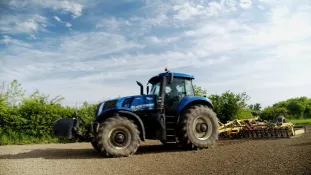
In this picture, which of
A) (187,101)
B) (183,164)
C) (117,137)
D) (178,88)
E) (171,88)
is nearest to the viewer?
(183,164)

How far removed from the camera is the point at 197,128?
8445 mm

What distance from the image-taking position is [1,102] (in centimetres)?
1291

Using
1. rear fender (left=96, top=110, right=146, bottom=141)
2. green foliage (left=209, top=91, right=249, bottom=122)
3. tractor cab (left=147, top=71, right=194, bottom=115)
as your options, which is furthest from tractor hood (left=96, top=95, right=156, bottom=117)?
green foliage (left=209, top=91, right=249, bottom=122)

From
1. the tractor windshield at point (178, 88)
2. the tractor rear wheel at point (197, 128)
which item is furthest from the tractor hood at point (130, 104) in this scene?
the tractor rear wheel at point (197, 128)

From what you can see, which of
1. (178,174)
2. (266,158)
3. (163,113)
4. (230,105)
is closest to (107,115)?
(163,113)

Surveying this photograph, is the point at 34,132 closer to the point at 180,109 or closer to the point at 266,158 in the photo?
the point at 180,109

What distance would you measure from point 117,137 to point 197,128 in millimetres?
2598

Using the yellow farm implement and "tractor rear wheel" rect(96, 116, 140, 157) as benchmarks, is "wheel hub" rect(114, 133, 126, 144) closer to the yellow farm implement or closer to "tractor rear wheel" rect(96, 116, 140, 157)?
"tractor rear wheel" rect(96, 116, 140, 157)

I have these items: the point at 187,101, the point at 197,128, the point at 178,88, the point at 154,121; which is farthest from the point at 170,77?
the point at 197,128

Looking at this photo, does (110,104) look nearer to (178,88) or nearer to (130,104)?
(130,104)

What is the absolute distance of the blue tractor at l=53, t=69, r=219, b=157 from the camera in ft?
24.2

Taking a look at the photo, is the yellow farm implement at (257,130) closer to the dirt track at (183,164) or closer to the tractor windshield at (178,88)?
the tractor windshield at (178,88)

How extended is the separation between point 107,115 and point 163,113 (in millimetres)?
1671

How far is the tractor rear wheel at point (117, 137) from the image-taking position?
718 cm
